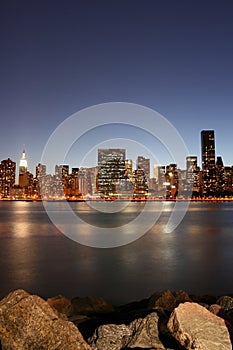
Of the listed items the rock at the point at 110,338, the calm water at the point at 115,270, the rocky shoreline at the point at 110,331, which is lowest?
the calm water at the point at 115,270

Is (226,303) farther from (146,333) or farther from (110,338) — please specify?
(110,338)

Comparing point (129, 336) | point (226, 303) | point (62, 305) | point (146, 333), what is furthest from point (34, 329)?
point (226, 303)

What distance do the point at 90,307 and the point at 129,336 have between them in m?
2.28

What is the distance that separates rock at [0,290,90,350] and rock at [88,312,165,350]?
1.69 feet

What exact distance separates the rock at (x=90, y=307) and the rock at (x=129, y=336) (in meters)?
2.03

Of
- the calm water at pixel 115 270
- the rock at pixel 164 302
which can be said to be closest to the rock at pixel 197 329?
the rock at pixel 164 302

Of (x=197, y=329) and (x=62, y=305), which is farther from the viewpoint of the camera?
(x=62, y=305)

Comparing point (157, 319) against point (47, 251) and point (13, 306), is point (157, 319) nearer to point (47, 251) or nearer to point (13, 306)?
point (13, 306)

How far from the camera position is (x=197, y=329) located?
3.77 metres

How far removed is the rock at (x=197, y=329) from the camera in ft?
12.0

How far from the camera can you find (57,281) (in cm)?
977

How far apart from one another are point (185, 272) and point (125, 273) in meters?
1.92

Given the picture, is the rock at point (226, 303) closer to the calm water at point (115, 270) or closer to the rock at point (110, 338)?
the rock at point (110, 338)

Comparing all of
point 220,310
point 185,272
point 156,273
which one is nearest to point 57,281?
point 156,273
